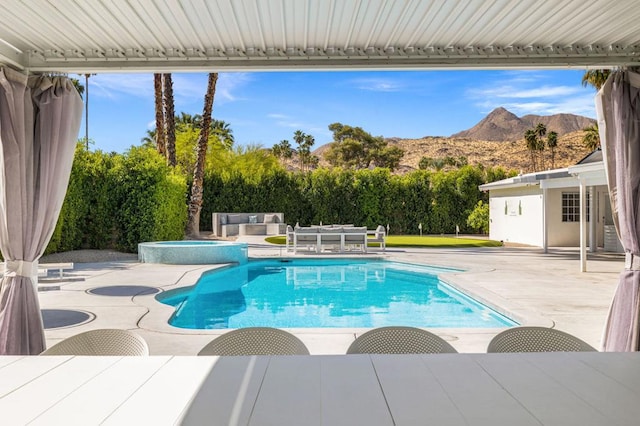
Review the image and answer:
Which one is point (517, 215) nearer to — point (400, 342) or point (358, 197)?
point (358, 197)

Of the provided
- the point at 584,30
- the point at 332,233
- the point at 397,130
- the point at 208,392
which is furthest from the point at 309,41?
the point at 397,130

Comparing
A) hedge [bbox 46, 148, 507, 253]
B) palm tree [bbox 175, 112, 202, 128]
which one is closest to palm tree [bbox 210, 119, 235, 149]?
palm tree [bbox 175, 112, 202, 128]

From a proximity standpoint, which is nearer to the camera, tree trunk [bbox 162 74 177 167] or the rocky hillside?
tree trunk [bbox 162 74 177 167]

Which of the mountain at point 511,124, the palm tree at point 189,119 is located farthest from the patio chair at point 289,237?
the mountain at point 511,124

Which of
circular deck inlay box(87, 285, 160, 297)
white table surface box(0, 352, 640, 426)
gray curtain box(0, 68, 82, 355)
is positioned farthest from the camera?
circular deck inlay box(87, 285, 160, 297)

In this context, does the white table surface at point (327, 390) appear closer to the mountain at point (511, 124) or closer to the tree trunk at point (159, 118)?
the tree trunk at point (159, 118)

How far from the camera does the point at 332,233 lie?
1337cm

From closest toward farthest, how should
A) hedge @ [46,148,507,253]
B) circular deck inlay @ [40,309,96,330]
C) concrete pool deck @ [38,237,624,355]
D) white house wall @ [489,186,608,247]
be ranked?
concrete pool deck @ [38,237,624,355] < circular deck inlay @ [40,309,96,330] < white house wall @ [489,186,608,247] < hedge @ [46,148,507,253]

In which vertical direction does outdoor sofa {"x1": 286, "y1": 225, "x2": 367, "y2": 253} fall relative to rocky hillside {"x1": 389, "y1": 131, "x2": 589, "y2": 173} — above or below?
below

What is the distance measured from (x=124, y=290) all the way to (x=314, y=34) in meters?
5.37

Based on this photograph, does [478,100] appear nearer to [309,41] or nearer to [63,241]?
[63,241]

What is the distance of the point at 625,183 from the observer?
3721 mm

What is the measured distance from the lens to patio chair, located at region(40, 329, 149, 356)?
2.43 m

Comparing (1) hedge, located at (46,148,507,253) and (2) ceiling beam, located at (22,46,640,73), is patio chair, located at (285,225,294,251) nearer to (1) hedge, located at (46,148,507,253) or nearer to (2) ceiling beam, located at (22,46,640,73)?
(1) hedge, located at (46,148,507,253)
